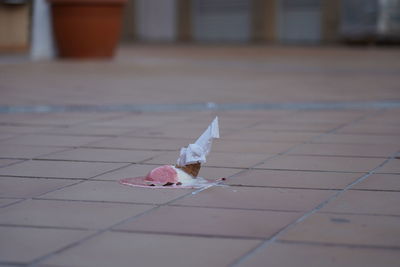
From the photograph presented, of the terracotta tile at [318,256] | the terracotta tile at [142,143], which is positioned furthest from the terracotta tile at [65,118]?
the terracotta tile at [318,256]

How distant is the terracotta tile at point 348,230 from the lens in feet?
8.71

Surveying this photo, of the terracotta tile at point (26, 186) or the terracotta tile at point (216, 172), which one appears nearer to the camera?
the terracotta tile at point (26, 186)

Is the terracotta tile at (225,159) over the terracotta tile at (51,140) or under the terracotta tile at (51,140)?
over

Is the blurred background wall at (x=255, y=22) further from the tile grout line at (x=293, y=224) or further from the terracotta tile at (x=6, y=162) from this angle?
the tile grout line at (x=293, y=224)

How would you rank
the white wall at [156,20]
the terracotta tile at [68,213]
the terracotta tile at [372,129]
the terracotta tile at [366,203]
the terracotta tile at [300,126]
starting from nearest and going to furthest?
the terracotta tile at [68,213], the terracotta tile at [366,203], the terracotta tile at [372,129], the terracotta tile at [300,126], the white wall at [156,20]

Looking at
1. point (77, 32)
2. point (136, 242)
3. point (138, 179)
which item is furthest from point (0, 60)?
point (136, 242)

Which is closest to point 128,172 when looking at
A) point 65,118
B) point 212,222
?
point 212,222

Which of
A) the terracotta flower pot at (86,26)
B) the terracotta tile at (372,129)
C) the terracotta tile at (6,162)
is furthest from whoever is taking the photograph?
the terracotta flower pot at (86,26)

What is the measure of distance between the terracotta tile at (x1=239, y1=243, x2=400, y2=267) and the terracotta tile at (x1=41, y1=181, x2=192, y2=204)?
31.2 inches

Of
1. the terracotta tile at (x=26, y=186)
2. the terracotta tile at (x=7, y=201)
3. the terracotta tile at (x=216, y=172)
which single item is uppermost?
the terracotta tile at (x=7, y=201)

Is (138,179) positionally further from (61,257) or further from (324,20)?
(324,20)

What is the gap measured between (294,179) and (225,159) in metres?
0.62

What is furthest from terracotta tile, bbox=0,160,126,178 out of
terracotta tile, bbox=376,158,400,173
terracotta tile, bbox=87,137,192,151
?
terracotta tile, bbox=376,158,400,173

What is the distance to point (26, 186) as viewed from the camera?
3525 mm
